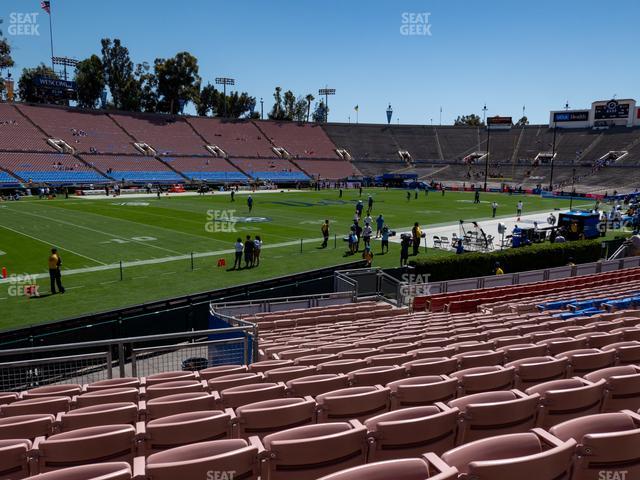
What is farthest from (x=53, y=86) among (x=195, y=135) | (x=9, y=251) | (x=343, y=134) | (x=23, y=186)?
(x=9, y=251)

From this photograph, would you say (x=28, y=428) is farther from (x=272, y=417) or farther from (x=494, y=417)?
(x=494, y=417)

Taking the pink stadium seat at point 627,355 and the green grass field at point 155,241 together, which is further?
the green grass field at point 155,241

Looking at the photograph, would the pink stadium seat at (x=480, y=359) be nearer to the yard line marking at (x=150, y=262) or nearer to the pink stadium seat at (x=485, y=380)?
the pink stadium seat at (x=485, y=380)

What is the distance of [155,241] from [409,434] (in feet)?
86.5

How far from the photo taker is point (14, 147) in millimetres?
60531

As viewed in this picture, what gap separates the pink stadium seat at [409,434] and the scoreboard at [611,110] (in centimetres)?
10090

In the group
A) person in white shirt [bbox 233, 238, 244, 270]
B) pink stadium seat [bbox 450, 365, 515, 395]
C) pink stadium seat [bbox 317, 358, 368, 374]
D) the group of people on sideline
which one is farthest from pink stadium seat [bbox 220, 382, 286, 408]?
the group of people on sideline

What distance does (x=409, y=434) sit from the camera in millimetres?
3629

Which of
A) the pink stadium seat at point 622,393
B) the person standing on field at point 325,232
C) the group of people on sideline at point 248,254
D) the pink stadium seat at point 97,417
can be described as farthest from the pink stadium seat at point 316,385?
the person standing on field at point 325,232

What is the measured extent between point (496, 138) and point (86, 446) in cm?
10288

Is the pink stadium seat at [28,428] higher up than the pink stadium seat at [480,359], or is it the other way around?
the pink stadium seat at [28,428]

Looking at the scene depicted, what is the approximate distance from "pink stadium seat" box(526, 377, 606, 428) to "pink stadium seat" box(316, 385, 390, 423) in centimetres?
133

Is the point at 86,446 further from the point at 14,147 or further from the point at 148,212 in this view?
the point at 14,147

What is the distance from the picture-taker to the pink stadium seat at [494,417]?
12.8 feet
